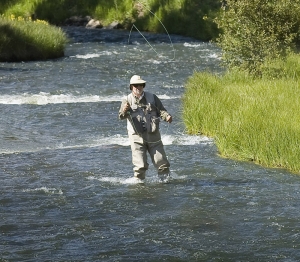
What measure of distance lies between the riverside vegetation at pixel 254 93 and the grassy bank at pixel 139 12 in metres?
15.5

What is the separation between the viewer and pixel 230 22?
21.6 metres

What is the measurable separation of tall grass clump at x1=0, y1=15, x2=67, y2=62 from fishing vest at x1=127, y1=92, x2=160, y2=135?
19.2m

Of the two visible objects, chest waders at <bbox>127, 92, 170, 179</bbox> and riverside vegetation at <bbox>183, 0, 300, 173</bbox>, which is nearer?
chest waders at <bbox>127, 92, 170, 179</bbox>

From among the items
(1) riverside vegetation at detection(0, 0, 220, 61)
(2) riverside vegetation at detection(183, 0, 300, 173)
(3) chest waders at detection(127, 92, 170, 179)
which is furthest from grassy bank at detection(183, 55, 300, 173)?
(1) riverside vegetation at detection(0, 0, 220, 61)

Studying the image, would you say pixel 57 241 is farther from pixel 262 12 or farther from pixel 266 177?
pixel 262 12

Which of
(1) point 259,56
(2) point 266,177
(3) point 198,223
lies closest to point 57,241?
(3) point 198,223

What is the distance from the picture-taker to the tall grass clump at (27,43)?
3119 cm

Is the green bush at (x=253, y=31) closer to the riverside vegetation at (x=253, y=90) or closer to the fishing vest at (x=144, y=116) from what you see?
the riverside vegetation at (x=253, y=90)

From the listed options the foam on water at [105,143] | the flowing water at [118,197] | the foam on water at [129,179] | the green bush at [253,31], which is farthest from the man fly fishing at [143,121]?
the green bush at [253,31]

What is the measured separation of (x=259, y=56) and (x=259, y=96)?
433cm

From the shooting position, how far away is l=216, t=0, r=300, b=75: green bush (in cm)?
2103

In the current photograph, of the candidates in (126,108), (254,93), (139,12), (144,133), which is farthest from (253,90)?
(139,12)

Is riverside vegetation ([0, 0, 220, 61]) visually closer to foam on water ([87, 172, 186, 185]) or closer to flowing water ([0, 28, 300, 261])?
flowing water ([0, 28, 300, 261])

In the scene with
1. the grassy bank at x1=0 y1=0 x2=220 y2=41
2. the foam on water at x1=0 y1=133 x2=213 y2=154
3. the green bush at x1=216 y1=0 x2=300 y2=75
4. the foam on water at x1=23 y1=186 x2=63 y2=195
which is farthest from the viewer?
the grassy bank at x1=0 y1=0 x2=220 y2=41
